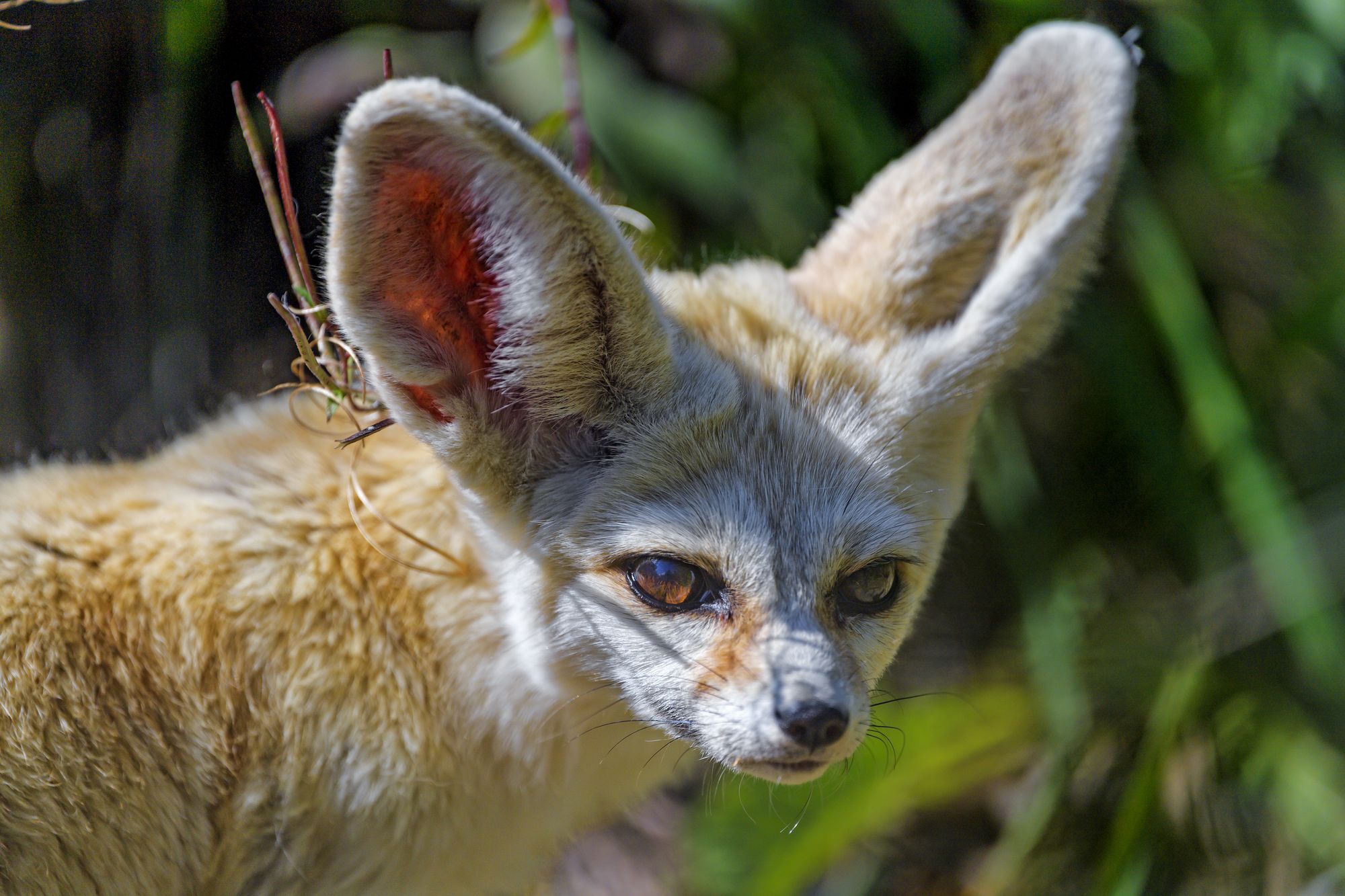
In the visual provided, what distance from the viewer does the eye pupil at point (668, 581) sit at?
225 cm

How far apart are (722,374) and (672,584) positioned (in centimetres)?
45

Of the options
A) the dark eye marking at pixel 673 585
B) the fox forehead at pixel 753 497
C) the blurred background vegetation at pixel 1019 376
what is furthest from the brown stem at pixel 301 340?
the blurred background vegetation at pixel 1019 376

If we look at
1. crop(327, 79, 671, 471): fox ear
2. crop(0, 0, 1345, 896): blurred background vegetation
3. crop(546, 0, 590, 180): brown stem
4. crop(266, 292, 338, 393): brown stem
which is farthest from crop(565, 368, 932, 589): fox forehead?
crop(0, 0, 1345, 896): blurred background vegetation

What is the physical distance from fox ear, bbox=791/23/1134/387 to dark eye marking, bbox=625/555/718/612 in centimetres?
73

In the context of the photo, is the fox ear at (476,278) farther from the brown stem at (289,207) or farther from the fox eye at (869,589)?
the fox eye at (869,589)

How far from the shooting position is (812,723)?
80.5 inches

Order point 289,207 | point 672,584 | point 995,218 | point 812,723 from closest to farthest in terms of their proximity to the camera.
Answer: point 812,723 → point 672,584 → point 289,207 → point 995,218

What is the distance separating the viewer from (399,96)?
1816 millimetres

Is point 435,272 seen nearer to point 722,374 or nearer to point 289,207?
point 289,207

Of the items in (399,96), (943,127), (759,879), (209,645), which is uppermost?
(399,96)

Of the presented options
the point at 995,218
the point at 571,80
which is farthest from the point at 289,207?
the point at 995,218

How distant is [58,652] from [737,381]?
Answer: 1.43 m

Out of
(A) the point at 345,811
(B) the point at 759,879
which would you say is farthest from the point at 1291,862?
(A) the point at 345,811

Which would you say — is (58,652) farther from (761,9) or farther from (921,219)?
(761,9)
